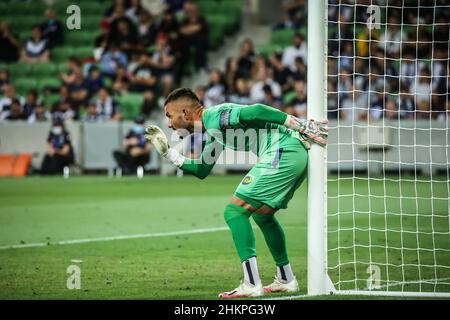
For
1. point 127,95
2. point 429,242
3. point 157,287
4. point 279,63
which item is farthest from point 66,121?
point 157,287

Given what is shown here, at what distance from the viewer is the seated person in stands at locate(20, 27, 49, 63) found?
26548mm

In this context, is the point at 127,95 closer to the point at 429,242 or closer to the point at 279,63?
the point at 279,63

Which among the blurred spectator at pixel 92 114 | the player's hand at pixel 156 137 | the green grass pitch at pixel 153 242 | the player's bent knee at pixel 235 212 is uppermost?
the blurred spectator at pixel 92 114

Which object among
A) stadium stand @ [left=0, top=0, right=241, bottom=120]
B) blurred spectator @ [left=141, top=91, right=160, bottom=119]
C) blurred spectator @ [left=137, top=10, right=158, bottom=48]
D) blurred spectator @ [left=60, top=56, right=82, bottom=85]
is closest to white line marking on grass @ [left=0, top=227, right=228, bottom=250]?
blurred spectator @ [left=141, top=91, right=160, bottom=119]

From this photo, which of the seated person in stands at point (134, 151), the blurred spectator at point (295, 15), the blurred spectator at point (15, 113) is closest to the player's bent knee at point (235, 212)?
the seated person in stands at point (134, 151)

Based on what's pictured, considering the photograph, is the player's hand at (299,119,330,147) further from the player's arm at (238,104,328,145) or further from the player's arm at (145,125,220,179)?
the player's arm at (145,125,220,179)

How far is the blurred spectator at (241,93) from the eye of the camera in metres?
22.6

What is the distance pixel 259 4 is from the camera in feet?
89.7

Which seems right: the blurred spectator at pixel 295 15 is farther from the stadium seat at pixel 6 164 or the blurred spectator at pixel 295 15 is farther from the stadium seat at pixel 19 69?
the stadium seat at pixel 6 164

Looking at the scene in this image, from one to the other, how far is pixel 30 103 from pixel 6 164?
7.08 ft

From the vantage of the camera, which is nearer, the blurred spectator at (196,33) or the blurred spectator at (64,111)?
the blurred spectator at (64,111)

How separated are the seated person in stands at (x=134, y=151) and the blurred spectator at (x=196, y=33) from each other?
353 cm

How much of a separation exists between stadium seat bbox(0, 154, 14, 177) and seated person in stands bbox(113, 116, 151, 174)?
102 inches

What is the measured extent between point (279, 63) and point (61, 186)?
677 centimetres
